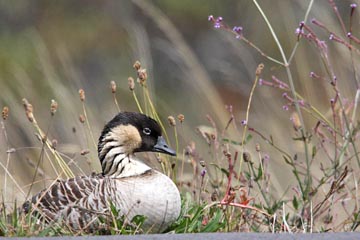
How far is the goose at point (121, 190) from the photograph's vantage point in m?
7.17

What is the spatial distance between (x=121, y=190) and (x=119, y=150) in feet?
1.95

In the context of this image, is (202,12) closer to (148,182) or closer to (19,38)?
(19,38)

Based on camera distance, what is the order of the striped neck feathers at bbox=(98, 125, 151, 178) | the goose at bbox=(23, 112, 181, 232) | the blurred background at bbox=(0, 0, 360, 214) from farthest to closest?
the blurred background at bbox=(0, 0, 360, 214) → the striped neck feathers at bbox=(98, 125, 151, 178) → the goose at bbox=(23, 112, 181, 232)

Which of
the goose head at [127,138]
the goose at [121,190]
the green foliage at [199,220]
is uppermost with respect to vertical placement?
the goose head at [127,138]

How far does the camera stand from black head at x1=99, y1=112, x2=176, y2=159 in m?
7.89

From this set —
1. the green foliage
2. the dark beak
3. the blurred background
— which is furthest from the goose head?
the blurred background

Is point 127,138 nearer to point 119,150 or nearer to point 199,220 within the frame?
point 119,150

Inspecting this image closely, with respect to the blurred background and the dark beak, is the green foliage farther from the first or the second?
the blurred background

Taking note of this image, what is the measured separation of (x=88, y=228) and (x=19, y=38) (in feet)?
33.0

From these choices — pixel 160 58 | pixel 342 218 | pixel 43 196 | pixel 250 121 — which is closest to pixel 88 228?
pixel 43 196

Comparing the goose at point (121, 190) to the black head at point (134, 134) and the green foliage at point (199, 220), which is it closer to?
the black head at point (134, 134)

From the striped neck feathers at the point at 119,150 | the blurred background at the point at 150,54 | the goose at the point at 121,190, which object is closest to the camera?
the goose at the point at 121,190

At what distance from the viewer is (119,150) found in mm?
7883

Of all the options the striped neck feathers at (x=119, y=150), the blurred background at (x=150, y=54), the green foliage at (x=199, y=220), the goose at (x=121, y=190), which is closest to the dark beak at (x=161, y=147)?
the goose at (x=121, y=190)
